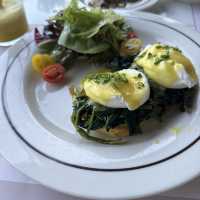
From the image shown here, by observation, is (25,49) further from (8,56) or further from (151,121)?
(151,121)

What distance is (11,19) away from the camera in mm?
1372

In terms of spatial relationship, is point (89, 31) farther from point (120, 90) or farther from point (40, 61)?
point (120, 90)

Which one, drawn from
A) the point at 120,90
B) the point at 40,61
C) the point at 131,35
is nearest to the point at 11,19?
the point at 40,61

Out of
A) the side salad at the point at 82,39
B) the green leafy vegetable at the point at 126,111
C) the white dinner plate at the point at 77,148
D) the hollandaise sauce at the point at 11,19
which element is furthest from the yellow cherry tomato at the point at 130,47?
the hollandaise sauce at the point at 11,19

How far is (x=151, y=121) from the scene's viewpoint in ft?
3.32

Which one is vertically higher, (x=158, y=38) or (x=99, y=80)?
(x=99, y=80)

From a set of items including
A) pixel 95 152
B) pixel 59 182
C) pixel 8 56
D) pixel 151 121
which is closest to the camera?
pixel 59 182

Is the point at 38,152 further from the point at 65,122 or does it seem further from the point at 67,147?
the point at 65,122

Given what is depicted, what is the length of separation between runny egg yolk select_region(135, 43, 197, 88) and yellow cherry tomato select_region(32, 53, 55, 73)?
0.39 metres

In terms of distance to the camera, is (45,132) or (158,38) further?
(158,38)

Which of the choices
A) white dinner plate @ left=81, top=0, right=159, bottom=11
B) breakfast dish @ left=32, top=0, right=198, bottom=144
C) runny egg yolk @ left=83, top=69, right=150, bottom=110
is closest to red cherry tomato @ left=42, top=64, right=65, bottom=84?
breakfast dish @ left=32, top=0, right=198, bottom=144

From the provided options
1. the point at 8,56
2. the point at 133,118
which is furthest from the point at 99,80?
the point at 8,56

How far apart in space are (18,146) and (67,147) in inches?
5.2

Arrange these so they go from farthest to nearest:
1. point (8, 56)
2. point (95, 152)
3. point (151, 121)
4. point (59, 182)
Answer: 1. point (8, 56)
2. point (151, 121)
3. point (95, 152)
4. point (59, 182)
